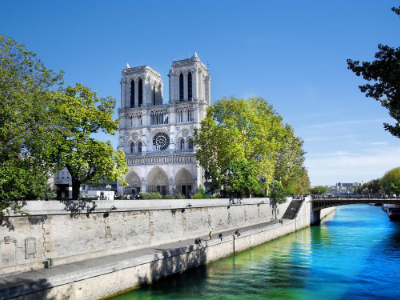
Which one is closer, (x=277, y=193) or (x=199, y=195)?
(x=199, y=195)

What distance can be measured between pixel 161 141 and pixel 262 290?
5155cm

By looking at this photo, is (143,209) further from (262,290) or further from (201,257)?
(262,290)

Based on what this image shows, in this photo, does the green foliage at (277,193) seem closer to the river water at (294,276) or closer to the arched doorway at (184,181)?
the river water at (294,276)

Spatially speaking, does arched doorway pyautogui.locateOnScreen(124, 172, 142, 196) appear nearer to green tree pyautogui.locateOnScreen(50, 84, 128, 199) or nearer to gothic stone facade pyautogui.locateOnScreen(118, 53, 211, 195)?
gothic stone facade pyautogui.locateOnScreen(118, 53, 211, 195)

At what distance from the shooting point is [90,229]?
61.3 feet

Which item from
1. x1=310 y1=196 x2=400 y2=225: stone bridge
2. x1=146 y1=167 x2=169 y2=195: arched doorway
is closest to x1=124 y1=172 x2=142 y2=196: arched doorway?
x1=146 y1=167 x2=169 y2=195: arched doorway

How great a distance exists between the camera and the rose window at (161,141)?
67188mm

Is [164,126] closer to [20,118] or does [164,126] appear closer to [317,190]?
[20,118]

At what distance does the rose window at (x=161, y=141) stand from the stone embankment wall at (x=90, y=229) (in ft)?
130

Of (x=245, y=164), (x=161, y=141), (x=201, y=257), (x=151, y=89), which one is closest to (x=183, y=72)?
(x=151, y=89)

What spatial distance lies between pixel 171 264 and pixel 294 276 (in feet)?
22.0

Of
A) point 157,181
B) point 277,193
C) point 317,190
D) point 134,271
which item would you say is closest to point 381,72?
point 134,271

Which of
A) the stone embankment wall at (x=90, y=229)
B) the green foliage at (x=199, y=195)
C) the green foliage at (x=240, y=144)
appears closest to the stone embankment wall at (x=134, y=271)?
the stone embankment wall at (x=90, y=229)

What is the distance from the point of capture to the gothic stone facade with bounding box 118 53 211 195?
63.9 metres
